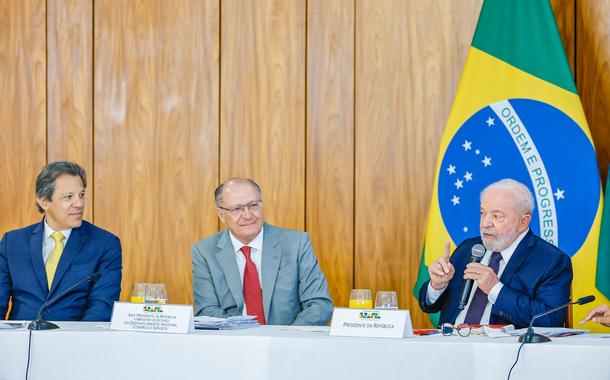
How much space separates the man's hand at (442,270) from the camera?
12.0 feet

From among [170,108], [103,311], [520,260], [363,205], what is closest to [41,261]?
[103,311]

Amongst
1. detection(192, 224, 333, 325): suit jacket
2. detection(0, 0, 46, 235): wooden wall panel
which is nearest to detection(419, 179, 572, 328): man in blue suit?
detection(192, 224, 333, 325): suit jacket

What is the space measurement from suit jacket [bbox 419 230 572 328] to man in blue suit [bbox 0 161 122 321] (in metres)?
1.67

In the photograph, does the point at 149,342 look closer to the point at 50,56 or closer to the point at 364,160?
the point at 364,160

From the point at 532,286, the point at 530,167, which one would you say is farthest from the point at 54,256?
the point at 530,167

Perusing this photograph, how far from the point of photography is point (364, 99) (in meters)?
5.13

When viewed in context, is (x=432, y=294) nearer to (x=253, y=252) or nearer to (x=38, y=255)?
(x=253, y=252)

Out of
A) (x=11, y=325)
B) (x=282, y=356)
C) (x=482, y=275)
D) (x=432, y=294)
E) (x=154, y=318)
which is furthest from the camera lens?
(x=432, y=294)

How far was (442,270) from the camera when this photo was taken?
3.68 metres

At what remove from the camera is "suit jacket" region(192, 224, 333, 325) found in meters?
4.15

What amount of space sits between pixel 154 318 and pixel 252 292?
114 centimetres

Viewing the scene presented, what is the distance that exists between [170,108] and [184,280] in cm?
107

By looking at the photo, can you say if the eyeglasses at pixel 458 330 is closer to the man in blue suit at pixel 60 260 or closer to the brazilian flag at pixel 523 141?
the brazilian flag at pixel 523 141

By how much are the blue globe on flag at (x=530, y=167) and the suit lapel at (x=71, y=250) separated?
1904 mm
